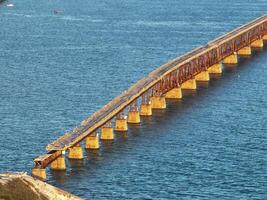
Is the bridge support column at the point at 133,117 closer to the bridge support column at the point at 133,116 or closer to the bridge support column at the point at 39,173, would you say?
the bridge support column at the point at 133,116

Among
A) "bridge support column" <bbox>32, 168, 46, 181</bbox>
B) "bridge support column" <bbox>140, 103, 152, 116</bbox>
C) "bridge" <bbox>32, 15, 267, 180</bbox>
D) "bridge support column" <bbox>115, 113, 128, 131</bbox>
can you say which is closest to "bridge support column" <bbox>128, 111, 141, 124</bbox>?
"bridge" <bbox>32, 15, 267, 180</bbox>

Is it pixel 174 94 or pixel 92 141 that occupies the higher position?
pixel 174 94

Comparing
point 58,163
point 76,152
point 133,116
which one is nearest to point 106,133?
point 76,152

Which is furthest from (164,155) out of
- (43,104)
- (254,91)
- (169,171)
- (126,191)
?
(254,91)

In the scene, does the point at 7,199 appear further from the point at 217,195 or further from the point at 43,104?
the point at 43,104

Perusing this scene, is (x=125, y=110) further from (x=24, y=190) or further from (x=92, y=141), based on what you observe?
→ (x=24, y=190)

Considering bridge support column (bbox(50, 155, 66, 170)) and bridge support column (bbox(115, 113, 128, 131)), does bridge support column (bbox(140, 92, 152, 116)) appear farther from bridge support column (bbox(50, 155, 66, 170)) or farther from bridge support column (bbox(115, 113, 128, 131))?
bridge support column (bbox(50, 155, 66, 170))
